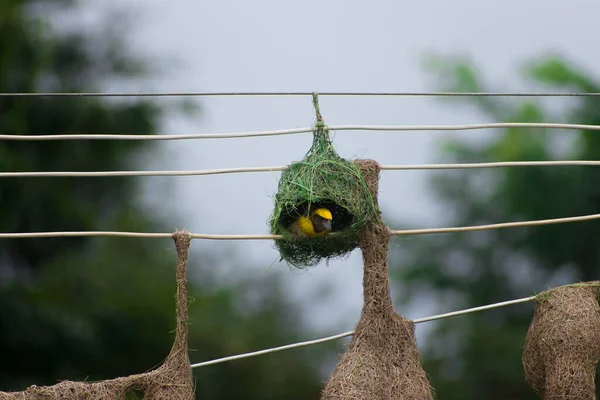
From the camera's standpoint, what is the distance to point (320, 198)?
604 centimetres

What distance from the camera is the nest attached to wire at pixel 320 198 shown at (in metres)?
6.03

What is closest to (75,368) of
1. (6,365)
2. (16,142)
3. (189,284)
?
(6,365)

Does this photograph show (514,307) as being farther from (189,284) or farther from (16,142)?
(16,142)

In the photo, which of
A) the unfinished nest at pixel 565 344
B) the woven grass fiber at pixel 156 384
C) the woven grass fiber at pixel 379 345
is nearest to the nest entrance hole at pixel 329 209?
the woven grass fiber at pixel 379 345

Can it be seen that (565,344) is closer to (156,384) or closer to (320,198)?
(320,198)

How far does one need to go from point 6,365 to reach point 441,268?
4739 millimetres

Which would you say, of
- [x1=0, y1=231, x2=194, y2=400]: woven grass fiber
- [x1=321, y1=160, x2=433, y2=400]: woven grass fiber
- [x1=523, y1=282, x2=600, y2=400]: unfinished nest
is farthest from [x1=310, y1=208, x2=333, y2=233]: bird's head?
Answer: [x1=523, y1=282, x2=600, y2=400]: unfinished nest

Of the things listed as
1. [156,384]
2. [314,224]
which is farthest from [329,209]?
[156,384]

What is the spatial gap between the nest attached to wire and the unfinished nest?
1312 millimetres

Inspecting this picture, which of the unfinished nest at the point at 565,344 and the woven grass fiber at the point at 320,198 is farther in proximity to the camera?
the unfinished nest at the point at 565,344

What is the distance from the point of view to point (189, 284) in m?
10.1

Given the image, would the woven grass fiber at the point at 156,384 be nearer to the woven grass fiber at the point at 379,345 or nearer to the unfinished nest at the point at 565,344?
the woven grass fiber at the point at 379,345

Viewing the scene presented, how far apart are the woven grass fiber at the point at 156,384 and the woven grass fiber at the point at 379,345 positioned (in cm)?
84

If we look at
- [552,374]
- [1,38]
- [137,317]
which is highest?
[1,38]
